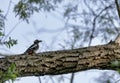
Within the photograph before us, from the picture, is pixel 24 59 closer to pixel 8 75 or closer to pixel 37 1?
pixel 8 75

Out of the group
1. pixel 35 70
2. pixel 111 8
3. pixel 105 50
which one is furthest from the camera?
pixel 111 8

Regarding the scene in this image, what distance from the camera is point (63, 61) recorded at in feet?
10.7

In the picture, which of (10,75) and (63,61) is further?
(63,61)

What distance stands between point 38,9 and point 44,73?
3620 mm

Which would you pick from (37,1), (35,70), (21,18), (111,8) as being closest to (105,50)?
(35,70)

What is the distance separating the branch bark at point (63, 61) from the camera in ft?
10.4

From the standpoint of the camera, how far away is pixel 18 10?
18.5 ft

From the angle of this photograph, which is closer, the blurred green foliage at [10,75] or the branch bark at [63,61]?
the blurred green foliage at [10,75]

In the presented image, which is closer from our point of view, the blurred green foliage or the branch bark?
the blurred green foliage

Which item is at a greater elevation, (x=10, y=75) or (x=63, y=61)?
(x=63, y=61)

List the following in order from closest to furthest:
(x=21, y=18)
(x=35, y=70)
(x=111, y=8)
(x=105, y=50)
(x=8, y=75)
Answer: (x=8, y=75)
(x=35, y=70)
(x=105, y=50)
(x=21, y=18)
(x=111, y=8)

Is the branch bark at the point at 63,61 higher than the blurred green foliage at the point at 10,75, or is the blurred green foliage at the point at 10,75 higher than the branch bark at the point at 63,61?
the branch bark at the point at 63,61

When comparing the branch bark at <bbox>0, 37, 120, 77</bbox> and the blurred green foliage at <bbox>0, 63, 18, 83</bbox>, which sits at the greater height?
the branch bark at <bbox>0, 37, 120, 77</bbox>

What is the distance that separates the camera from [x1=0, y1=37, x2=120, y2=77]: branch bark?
3.16 m
